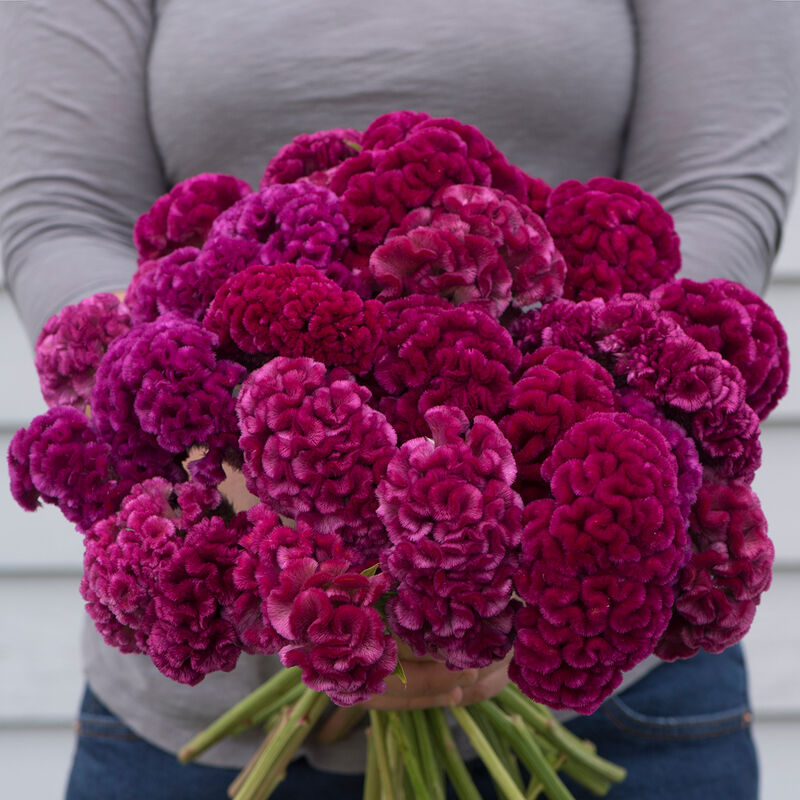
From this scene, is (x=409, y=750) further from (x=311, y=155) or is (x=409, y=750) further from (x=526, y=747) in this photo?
(x=311, y=155)

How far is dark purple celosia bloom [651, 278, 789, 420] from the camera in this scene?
35cm

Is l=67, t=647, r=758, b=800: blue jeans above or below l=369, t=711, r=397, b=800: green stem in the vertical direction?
below

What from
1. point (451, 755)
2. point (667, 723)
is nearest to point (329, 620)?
point (451, 755)

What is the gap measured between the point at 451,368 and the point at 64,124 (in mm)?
467

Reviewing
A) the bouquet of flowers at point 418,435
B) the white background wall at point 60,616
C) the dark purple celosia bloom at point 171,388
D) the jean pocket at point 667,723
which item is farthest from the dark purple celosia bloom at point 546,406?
the white background wall at point 60,616

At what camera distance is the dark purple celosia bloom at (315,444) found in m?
0.30

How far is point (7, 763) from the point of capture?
1227mm

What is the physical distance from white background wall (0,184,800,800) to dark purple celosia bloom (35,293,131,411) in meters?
0.79

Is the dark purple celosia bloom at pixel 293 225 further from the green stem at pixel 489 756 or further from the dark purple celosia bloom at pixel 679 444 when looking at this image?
the green stem at pixel 489 756

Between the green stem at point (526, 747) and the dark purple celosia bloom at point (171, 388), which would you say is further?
the green stem at point (526, 747)

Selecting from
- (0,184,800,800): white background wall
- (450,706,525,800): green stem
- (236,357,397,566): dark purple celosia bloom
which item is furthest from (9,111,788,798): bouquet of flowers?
(0,184,800,800): white background wall

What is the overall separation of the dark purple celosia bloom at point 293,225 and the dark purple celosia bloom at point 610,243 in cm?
10

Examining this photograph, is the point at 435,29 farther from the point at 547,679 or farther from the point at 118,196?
the point at 547,679

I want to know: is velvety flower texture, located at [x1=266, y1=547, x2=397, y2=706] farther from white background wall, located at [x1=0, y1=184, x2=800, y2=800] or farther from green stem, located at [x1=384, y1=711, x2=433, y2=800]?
white background wall, located at [x1=0, y1=184, x2=800, y2=800]
